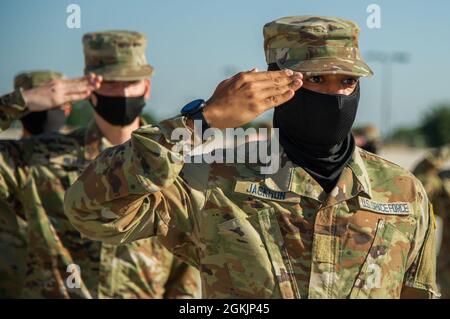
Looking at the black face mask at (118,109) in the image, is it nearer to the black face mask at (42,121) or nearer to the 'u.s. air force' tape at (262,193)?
the black face mask at (42,121)

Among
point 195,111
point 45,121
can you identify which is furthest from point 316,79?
point 45,121

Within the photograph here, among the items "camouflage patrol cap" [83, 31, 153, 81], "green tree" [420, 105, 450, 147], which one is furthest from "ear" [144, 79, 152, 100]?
"green tree" [420, 105, 450, 147]

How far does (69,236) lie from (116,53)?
125cm

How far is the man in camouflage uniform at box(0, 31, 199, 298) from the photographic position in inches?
195

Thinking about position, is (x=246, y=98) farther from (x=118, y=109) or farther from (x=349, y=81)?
(x=118, y=109)

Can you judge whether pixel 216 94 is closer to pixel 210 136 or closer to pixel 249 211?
pixel 210 136

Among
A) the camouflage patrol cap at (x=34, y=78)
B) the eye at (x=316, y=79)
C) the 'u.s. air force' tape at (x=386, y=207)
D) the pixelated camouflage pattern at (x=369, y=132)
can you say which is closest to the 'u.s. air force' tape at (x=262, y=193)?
the 'u.s. air force' tape at (x=386, y=207)

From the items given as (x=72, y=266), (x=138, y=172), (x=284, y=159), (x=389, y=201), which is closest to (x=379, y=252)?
(x=389, y=201)

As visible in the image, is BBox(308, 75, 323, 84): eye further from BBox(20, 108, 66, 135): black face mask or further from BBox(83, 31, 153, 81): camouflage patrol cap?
BBox(20, 108, 66, 135): black face mask

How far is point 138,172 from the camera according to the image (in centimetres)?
293

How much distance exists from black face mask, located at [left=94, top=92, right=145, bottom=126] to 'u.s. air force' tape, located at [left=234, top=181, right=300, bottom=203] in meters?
1.98

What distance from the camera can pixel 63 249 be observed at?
501 cm

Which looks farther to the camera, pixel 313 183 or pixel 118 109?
pixel 118 109

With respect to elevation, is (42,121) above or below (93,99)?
below
